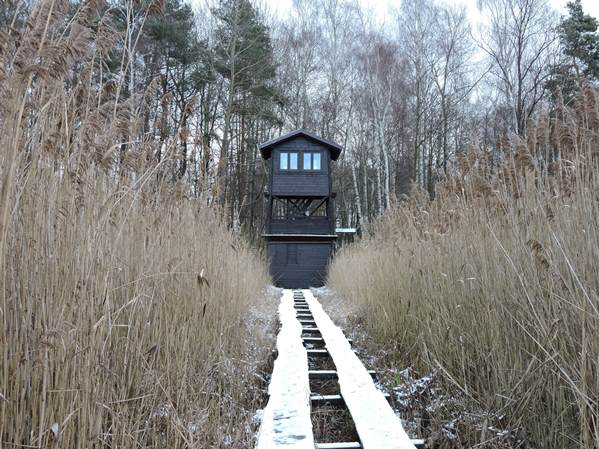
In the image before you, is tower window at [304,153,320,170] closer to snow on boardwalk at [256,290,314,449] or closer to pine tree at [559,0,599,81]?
pine tree at [559,0,599,81]

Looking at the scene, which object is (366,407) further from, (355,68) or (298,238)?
(355,68)

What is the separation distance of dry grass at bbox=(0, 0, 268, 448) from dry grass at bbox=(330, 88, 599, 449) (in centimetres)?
127

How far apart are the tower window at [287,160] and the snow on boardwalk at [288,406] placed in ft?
43.0

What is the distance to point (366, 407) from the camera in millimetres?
2605

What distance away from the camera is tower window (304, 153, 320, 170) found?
17016 millimetres

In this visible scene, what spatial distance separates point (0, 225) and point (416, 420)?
84.9 inches

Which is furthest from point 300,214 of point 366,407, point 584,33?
point 366,407

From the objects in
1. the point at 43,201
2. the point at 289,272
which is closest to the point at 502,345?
the point at 43,201

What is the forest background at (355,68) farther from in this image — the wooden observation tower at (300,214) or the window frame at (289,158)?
the window frame at (289,158)

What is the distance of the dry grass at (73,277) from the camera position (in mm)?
1279

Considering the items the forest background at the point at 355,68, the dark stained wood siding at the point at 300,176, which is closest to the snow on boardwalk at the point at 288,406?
the forest background at the point at 355,68

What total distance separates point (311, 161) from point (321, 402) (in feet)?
47.7

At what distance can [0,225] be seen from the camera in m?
1.20

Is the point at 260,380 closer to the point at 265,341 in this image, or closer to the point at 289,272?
the point at 265,341
